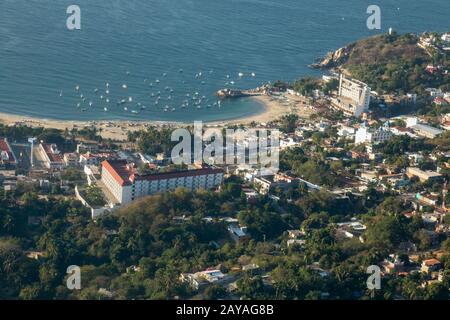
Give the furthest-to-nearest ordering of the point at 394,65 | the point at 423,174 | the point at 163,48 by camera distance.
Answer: the point at 163,48
the point at 394,65
the point at 423,174

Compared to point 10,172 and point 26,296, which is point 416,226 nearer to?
point 26,296

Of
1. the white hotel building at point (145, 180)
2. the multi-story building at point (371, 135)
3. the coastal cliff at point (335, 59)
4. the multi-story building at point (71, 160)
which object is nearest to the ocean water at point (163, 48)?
the coastal cliff at point (335, 59)

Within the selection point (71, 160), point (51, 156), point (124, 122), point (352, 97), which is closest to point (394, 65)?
point (352, 97)

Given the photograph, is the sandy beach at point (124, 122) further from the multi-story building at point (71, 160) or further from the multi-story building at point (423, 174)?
the multi-story building at point (423, 174)

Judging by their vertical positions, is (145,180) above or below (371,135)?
below

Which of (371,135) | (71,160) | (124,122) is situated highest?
(124,122)

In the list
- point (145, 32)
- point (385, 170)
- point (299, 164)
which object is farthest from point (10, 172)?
point (145, 32)

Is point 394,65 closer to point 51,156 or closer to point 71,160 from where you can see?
point 71,160

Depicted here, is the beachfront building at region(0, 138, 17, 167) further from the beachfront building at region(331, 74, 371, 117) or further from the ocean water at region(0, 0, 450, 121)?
the beachfront building at region(331, 74, 371, 117)
